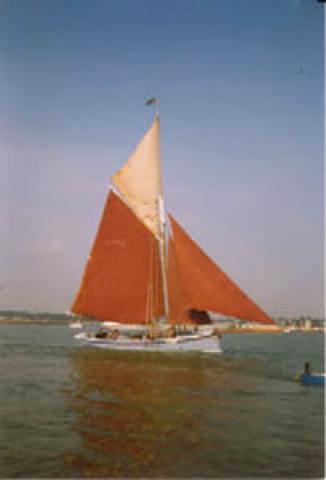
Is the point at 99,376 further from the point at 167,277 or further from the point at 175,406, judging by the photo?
the point at 167,277

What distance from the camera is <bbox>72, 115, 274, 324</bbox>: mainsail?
42500 mm

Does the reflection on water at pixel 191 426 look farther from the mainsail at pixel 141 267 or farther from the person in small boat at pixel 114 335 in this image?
the person in small boat at pixel 114 335

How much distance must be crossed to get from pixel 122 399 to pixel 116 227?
83.8 feet

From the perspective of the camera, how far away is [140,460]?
14.1 metres

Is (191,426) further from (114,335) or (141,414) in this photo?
(114,335)

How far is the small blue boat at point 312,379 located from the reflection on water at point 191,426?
79 cm

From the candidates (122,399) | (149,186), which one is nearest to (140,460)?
(122,399)

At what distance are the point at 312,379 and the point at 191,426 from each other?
40.6 feet

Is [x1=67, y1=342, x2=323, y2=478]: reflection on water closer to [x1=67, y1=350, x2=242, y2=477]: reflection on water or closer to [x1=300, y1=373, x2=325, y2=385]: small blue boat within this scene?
[x1=67, y1=350, x2=242, y2=477]: reflection on water

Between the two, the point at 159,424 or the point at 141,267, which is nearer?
the point at 159,424

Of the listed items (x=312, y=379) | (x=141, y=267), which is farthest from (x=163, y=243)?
(x=312, y=379)

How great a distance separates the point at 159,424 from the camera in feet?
59.4

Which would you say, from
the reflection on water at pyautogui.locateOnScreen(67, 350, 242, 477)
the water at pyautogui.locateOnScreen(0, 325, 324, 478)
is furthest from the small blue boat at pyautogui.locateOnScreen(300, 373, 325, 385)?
the reflection on water at pyautogui.locateOnScreen(67, 350, 242, 477)

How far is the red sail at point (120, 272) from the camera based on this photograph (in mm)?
45344
